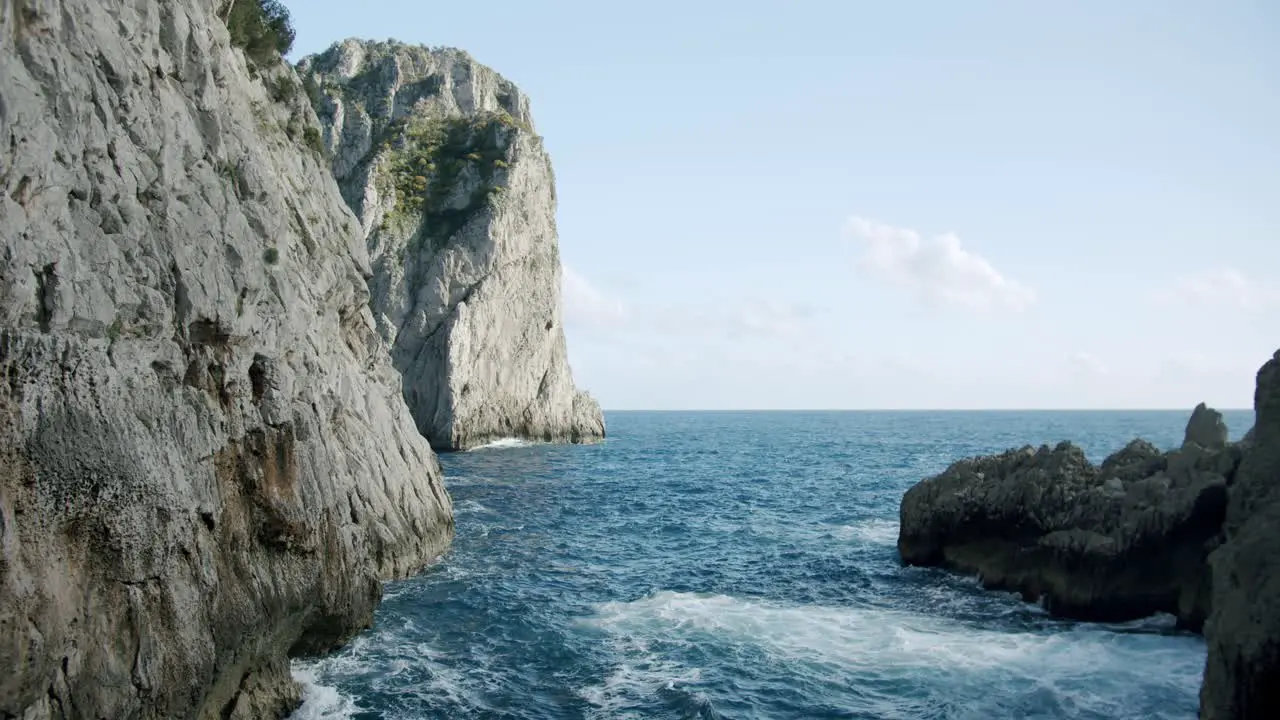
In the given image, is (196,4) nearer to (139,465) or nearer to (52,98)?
(52,98)

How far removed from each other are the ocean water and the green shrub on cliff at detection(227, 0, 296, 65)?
17554 millimetres

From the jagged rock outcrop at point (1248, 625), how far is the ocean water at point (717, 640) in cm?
395

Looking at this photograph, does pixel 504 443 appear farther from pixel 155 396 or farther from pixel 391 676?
pixel 155 396

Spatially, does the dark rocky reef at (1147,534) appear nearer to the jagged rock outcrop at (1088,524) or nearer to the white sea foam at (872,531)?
the jagged rock outcrop at (1088,524)

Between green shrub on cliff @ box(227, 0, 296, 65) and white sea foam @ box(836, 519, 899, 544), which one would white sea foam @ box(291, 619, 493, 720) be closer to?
green shrub on cliff @ box(227, 0, 296, 65)

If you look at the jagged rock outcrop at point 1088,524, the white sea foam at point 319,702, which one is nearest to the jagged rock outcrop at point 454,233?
the jagged rock outcrop at point 1088,524

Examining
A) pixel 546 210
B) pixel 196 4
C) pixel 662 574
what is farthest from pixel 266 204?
pixel 546 210

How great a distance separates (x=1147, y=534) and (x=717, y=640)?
39.1 ft

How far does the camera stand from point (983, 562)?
2845 cm

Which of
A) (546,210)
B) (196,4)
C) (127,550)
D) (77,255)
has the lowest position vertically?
(127,550)

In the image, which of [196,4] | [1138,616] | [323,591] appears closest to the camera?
[323,591]

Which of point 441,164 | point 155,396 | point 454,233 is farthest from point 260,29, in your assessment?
point 441,164

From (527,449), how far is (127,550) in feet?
203

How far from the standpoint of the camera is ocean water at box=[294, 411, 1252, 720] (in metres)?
18.3
